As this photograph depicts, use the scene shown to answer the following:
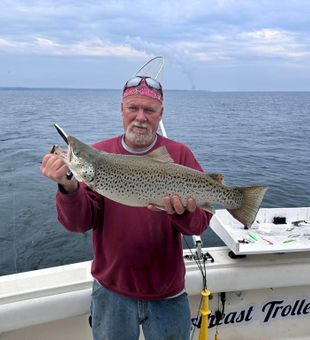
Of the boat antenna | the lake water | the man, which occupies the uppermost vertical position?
the boat antenna

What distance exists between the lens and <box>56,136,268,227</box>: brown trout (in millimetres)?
2547

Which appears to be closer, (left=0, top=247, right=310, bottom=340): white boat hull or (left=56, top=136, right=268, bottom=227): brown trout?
(left=56, top=136, right=268, bottom=227): brown trout

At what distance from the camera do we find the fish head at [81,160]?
2.52 m

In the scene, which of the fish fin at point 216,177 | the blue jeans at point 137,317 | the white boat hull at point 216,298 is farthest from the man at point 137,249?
the white boat hull at point 216,298

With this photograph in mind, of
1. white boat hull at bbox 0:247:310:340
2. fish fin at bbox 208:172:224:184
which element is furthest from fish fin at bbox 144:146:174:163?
white boat hull at bbox 0:247:310:340

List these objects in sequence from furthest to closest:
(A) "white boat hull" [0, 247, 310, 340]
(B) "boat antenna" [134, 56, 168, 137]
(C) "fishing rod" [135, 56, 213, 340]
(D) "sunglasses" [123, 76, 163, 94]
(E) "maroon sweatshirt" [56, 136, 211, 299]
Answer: (B) "boat antenna" [134, 56, 168, 137] → (C) "fishing rod" [135, 56, 213, 340] → (A) "white boat hull" [0, 247, 310, 340] → (D) "sunglasses" [123, 76, 163, 94] → (E) "maroon sweatshirt" [56, 136, 211, 299]

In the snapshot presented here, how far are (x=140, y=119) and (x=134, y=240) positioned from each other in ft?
2.73

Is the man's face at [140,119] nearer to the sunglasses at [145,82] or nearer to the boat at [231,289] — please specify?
the sunglasses at [145,82]

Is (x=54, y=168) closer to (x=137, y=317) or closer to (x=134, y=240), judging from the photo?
(x=134, y=240)

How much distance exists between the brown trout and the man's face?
7.6 inches

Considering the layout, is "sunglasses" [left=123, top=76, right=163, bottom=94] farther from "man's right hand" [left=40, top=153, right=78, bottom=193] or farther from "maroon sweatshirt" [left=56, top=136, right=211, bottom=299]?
"man's right hand" [left=40, top=153, right=78, bottom=193]

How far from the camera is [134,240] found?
2.76m

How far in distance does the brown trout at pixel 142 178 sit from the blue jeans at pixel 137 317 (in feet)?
2.55

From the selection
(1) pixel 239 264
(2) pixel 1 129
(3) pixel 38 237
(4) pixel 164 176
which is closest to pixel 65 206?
(4) pixel 164 176
